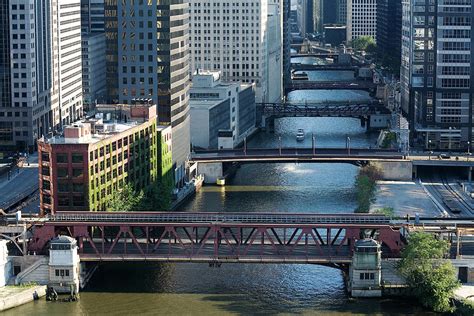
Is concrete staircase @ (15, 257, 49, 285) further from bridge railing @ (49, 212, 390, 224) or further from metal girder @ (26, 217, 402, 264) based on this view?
bridge railing @ (49, 212, 390, 224)

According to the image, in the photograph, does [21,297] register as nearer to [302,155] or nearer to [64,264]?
[64,264]

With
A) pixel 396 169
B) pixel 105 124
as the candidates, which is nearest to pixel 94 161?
pixel 105 124

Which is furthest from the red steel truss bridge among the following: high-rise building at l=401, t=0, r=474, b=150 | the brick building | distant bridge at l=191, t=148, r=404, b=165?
high-rise building at l=401, t=0, r=474, b=150

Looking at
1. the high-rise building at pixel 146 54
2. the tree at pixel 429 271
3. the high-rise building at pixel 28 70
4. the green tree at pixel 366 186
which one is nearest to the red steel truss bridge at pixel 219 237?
the tree at pixel 429 271

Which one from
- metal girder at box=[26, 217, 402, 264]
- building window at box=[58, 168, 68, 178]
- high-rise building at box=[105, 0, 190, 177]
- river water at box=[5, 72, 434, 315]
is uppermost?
high-rise building at box=[105, 0, 190, 177]

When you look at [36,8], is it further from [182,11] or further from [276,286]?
[276,286]
